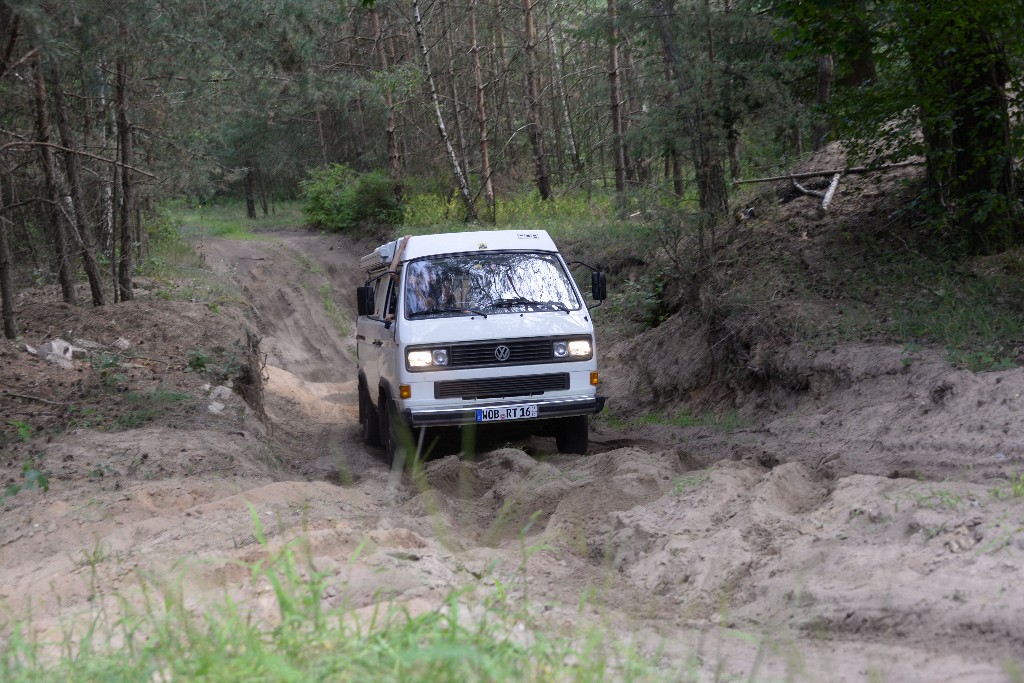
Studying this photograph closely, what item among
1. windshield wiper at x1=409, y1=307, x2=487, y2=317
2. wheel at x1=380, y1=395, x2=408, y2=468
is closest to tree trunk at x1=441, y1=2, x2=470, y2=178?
wheel at x1=380, y1=395, x2=408, y2=468

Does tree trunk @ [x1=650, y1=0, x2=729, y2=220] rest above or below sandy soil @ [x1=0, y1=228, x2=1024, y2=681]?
above

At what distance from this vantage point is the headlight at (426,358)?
885 cm

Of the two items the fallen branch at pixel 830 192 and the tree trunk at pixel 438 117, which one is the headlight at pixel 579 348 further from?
the tree trunk at pixel 438 117

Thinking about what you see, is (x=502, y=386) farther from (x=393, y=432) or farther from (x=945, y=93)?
(x=945, y=93)

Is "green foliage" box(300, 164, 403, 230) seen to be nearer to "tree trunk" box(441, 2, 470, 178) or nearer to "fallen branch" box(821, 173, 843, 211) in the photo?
"tree trunk" box(441, 2, 470, 178)

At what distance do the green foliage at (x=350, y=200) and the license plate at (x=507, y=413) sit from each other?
21672 millimetres

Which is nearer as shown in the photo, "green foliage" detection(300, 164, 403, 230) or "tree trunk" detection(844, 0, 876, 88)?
"tree trunk" detection(844, 0, 876, 88)

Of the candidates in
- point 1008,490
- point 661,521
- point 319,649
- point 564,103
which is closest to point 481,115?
point 564,103

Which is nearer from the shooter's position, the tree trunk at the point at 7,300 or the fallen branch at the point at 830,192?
the tree trunk at the point at 7,300

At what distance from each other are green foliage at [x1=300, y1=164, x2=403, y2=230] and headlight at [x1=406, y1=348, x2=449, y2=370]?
2143cm

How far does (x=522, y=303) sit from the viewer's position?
946cm

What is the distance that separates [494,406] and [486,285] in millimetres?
1401

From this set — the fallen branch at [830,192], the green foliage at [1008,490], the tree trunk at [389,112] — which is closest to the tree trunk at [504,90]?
the tree trunk at [389,112]

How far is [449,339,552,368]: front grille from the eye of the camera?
8922mm
